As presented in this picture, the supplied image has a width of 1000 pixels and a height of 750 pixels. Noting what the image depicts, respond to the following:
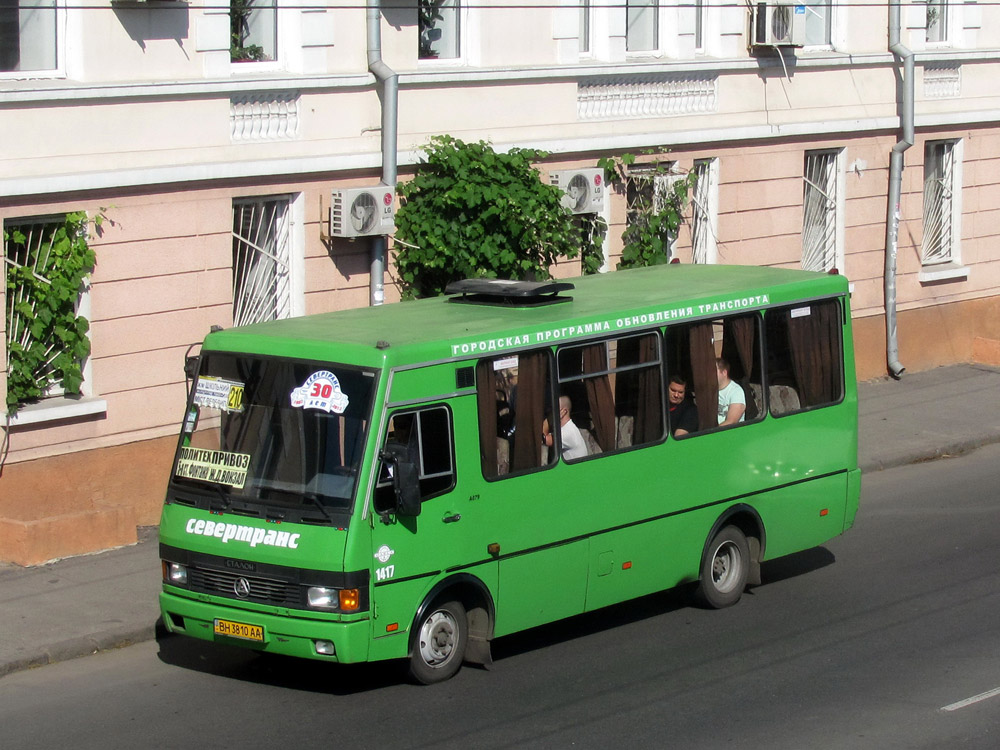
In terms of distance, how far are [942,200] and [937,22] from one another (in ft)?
8.43

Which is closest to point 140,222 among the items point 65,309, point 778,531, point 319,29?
point 65,309

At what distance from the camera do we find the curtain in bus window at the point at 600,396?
10.9m

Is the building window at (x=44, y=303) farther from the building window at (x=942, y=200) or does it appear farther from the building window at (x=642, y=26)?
the building window at (x=942, y=200)

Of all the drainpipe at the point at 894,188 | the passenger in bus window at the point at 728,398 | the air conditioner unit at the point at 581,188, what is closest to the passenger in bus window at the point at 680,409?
the passenger in bus window at the point at 728,398

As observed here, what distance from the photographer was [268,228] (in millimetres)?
15539

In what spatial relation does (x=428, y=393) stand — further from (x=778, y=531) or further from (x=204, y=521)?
(x=778, y=531)

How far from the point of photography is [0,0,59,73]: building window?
Result: 1348cm

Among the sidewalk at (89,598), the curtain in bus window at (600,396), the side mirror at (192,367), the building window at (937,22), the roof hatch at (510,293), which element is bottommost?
the sidewalk at (89,598)

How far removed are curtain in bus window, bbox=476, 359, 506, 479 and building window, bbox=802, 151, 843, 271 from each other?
481 inches

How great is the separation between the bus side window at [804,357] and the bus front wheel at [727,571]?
40.6 inches

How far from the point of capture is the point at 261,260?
51.0ft

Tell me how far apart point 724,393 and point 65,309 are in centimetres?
571

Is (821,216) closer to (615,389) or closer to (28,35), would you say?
(615,389)

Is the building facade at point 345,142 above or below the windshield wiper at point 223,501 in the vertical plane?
above
